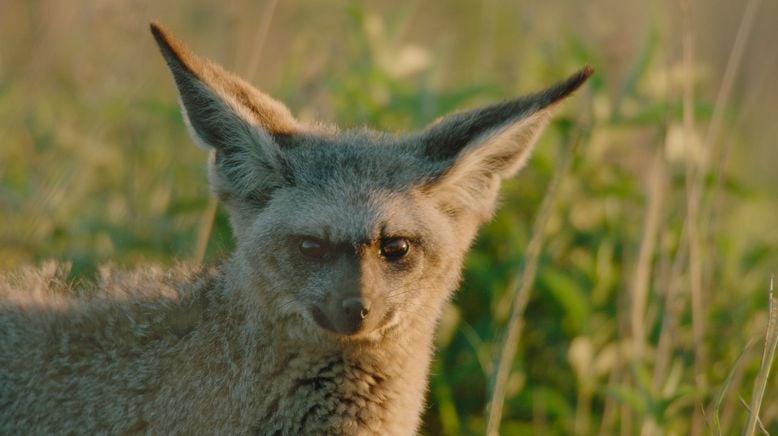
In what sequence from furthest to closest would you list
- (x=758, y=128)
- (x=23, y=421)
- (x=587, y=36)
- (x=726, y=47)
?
(x=726, y=47), (x=758, y=128), (x=587, y=36), (x=23, y=421)

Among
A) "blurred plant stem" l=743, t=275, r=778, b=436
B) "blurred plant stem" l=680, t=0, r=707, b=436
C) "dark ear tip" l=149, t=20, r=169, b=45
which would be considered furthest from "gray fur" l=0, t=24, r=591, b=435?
"blurred plant stem" l=680, t=0, r=707, b=436

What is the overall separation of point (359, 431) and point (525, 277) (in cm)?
109

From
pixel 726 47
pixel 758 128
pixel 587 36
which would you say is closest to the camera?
pixel 587 36

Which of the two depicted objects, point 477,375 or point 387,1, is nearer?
point 477,375

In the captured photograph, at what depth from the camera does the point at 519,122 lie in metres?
4.92

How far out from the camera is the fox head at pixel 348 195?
187 inches

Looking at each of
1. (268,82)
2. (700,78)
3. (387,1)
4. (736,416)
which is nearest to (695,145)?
(700,78)

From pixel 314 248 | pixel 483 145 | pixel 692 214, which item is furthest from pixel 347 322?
pixel 692 214

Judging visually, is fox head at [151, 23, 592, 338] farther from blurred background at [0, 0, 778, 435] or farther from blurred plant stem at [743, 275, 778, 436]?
blurred plant stem at [743, 275, 778, 436]

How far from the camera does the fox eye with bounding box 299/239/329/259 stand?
15.9 feet

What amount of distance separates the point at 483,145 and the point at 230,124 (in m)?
1.21

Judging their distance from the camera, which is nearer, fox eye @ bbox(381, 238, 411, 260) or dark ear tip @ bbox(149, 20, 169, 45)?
dark ear tip @ bbox(149, 20, 169, 45)

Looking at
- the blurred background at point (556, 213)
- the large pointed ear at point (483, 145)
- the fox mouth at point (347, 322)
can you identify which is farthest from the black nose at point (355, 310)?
the blurred background at point (556, 213)

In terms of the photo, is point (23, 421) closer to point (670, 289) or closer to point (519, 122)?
point (519, 122)
